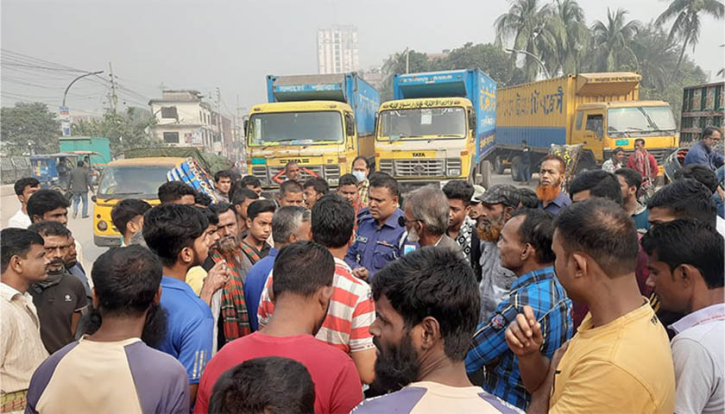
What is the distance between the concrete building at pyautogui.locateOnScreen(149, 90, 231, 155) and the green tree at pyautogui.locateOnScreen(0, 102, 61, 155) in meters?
11.2

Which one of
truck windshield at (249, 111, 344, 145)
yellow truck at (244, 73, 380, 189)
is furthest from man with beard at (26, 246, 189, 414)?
truck windshield at (249, 111, 344, 145)

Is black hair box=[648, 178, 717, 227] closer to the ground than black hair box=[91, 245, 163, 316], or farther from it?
farther from it

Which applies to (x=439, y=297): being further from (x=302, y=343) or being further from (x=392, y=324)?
(x=302, y=343)

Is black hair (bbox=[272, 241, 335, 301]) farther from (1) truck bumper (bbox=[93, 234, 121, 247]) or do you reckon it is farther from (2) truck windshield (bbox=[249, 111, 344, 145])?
(2) truck windshield (bbox=[249, 111, 344, 145])

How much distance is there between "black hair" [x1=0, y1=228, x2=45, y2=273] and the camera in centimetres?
271

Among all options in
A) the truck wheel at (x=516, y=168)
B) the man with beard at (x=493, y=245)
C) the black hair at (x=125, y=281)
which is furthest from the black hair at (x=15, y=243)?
the truck wheel at (x=516, y=168)

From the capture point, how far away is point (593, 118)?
15.0 m

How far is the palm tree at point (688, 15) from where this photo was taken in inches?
1428

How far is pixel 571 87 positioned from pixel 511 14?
89.1 feet

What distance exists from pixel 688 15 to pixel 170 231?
148ft

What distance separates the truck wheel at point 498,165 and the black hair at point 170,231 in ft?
72.1

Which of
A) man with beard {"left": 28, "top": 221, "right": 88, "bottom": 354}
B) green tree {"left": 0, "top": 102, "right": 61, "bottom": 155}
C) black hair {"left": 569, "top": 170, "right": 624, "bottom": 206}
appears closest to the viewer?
man with beard {"left": 28, "top": 221, "right": 88, "bottom": 354}

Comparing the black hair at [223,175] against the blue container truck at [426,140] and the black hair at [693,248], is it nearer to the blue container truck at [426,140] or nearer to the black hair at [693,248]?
the blue container truck at [426,140]

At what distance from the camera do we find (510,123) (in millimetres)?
22141
